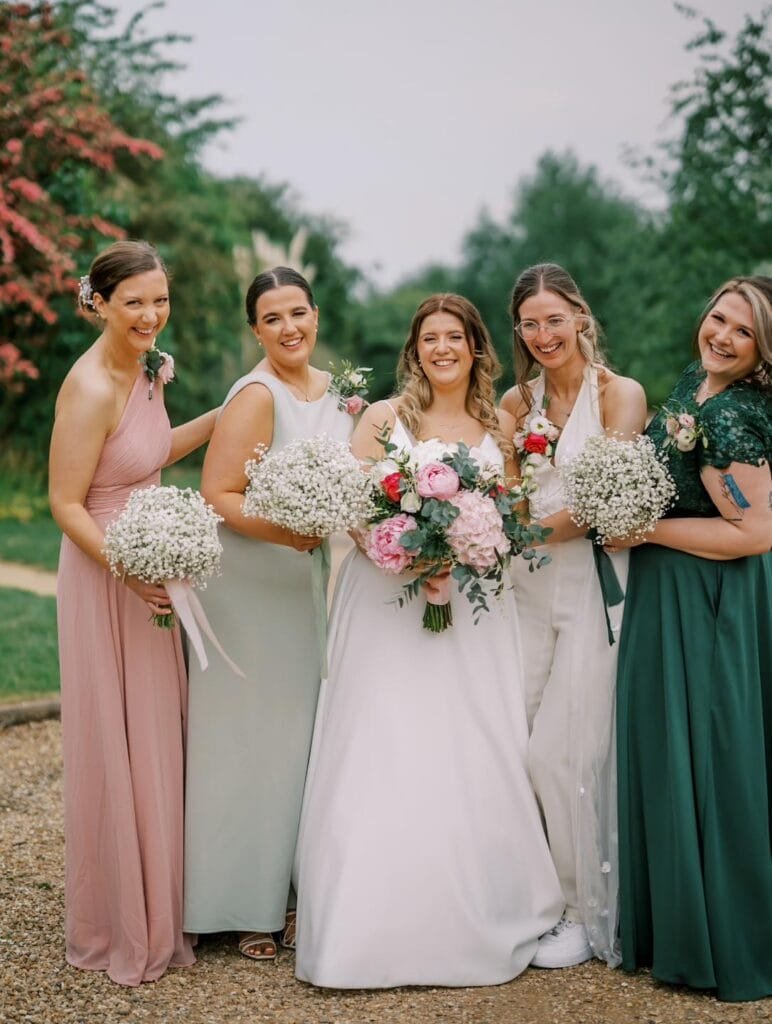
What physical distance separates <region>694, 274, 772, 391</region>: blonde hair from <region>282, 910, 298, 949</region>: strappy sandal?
300cm

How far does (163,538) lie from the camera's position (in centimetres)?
409

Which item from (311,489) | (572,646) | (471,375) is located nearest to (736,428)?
(572,646)

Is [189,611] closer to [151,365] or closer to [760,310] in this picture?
[151,365]

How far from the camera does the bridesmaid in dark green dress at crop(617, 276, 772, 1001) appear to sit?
432 cm

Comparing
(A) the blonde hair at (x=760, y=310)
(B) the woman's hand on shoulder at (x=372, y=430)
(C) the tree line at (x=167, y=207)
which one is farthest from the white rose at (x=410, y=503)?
(C) the tree line at (x=167, y=207)

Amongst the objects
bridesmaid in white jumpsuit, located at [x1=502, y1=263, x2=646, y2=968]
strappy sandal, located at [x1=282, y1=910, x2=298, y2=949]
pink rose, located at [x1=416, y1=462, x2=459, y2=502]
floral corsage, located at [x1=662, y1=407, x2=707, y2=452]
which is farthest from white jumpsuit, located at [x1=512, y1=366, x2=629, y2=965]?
strappy sandal, located at [x1=282, y1=910, x2=298, y2=949]

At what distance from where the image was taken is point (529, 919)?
183 inches

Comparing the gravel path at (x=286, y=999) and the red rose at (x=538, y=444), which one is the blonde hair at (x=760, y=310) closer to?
the red rose at (x=538, y=444)

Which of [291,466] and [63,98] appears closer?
[291,466]

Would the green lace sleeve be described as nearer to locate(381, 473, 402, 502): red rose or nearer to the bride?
the bride

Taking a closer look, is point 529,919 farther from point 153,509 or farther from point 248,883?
point 153,509

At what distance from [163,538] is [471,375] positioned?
66.4 inches

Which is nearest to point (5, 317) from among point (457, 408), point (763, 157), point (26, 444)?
point (26, 444)

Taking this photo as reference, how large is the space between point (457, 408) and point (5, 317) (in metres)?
13.2
